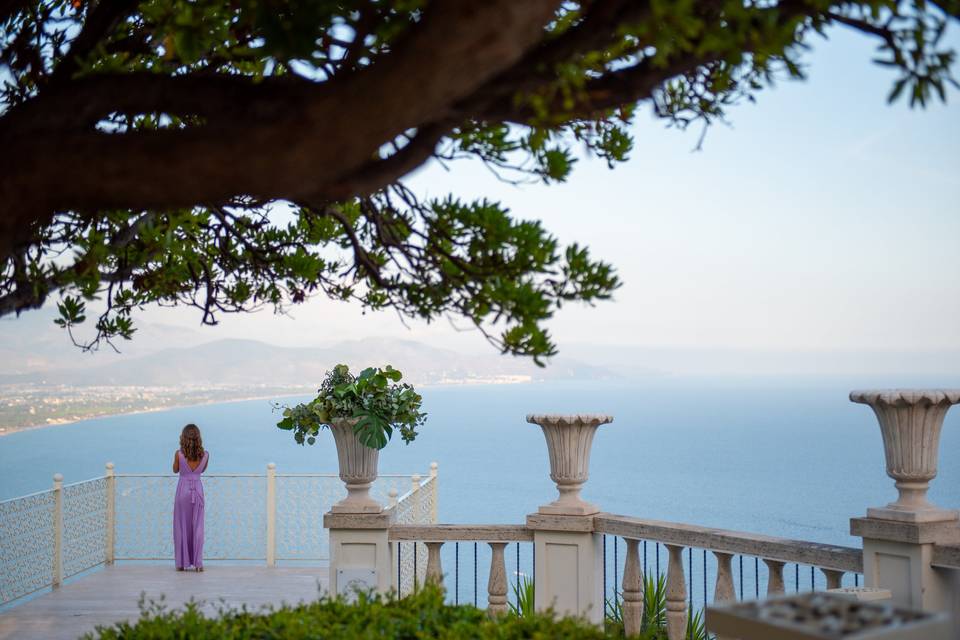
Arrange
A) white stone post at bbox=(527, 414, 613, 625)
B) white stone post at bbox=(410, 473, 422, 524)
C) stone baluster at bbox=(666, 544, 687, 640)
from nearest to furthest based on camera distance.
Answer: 1. stone baluster at bbox=(666, 544, 687, 640)
2. white stone post at bbox=(527, 414, 613, 625)
3. white stone post at bbox=(410, 473, 422, 524)

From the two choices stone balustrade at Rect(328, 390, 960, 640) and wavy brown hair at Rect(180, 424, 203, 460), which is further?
wavy brown hair at Rect(180, 424, 203, 460)

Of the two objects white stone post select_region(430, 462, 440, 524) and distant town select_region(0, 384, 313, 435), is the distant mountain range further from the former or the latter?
white stone post select_region(430, 462, 440, 524)

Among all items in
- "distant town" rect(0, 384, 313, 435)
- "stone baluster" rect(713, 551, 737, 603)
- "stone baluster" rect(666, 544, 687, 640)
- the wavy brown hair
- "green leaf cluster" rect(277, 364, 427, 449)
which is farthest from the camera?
"distant town" rect(0, 384, 313, 435)

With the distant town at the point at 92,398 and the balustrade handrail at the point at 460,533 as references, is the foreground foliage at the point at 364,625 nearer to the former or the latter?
the balustrade handrail at the point at 460,533

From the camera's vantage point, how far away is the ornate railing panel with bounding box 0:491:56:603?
9.09 m

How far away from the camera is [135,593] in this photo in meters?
9.46

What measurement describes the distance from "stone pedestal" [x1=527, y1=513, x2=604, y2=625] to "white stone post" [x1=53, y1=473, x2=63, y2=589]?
6.15m

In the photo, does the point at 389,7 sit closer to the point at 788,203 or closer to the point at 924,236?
the point at 924,236

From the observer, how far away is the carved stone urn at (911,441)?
4.36 metres

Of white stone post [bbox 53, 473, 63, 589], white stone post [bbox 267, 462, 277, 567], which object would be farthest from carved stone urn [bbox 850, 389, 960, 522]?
white stone post [bbox 53, 473, 63, 589]

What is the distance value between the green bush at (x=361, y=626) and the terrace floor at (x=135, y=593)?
448 cm

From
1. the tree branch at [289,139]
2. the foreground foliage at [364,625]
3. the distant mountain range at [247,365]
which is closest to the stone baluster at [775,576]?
the foreground foliage at [364,625]

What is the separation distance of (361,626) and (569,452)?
2523 mm

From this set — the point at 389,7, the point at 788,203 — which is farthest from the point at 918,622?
the point at 788,203
